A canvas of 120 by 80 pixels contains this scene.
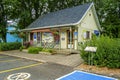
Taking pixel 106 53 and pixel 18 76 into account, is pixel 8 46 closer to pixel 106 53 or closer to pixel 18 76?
pixel 18 76

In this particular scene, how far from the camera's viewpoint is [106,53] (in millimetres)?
8188

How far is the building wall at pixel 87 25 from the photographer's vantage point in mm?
15451

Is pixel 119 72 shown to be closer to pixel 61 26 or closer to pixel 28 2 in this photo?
pixel 61 26

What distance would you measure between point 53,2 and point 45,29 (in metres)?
12.8

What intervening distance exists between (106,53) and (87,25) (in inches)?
352

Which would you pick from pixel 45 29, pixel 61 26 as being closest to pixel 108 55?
pixel 61 26

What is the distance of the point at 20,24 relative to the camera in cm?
2405

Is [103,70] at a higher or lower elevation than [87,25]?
lower

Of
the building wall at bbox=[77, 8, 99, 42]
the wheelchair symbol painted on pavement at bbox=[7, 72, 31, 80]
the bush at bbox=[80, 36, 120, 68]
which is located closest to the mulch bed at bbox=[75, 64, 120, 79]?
the bush at bbox=[80, 36, 120, 68]

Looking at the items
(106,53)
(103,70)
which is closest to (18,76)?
(103,70)

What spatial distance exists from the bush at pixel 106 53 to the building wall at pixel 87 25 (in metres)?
6.46

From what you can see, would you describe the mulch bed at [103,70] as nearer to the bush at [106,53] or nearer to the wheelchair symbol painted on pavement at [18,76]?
the bush at [106,53]

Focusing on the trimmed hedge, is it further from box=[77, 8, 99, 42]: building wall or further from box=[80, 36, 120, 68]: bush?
box=[80, 36, 120, 68]: bush

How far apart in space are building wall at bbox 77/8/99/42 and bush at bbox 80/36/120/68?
6.46 meters
